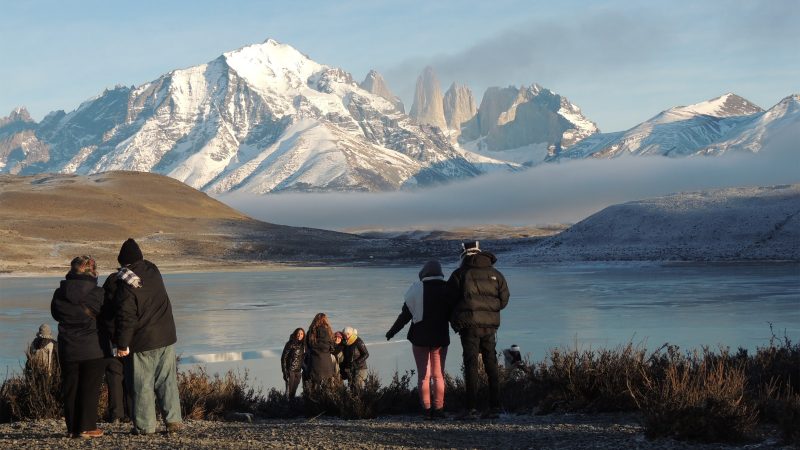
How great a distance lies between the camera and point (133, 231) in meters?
116

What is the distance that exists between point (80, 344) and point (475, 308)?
13.4 feet

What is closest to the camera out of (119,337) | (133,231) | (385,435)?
(385,435)

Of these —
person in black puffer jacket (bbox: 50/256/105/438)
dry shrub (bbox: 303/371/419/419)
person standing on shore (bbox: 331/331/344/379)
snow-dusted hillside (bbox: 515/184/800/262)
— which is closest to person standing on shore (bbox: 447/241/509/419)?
dry shrub (bbox: 303/371/419/419)

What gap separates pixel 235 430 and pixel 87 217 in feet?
394

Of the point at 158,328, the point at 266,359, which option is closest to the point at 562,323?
the point at 266,359

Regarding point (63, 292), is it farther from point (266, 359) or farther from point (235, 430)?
point (266, 359)

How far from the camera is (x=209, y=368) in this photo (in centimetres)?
2047

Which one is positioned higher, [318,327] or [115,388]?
[318,327]

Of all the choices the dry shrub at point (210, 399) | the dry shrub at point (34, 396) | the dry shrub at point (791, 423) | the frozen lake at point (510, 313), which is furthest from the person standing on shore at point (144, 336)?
the dry shrub at point (791, 423)

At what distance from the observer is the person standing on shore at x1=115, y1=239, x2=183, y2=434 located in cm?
1034

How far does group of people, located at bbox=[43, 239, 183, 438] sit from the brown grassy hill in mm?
67001

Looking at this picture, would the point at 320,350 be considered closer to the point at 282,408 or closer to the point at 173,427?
the point at 282,408

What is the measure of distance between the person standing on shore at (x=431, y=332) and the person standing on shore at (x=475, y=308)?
169 mm

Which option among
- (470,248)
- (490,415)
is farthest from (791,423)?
(470,248)
